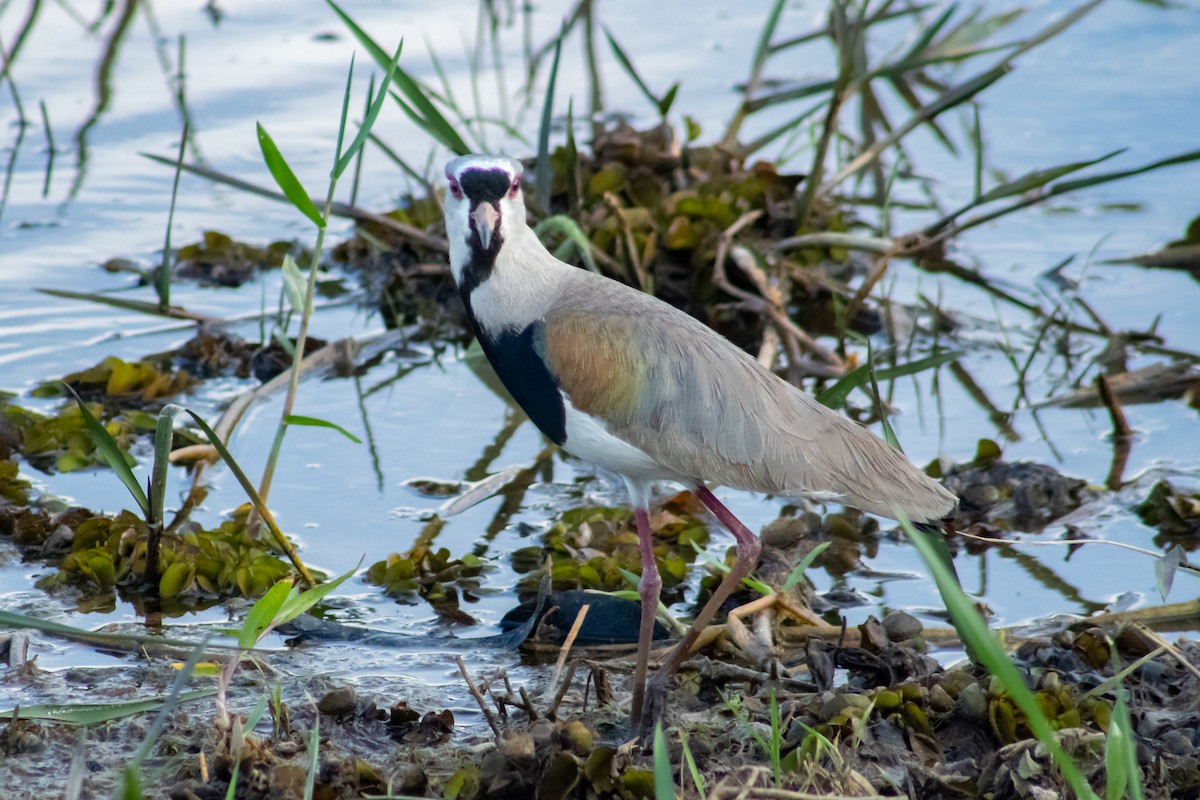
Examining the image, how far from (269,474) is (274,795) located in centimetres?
139

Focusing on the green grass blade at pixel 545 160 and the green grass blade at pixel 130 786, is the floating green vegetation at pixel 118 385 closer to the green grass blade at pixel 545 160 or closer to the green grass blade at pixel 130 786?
the green grass blade at pixel 545 160

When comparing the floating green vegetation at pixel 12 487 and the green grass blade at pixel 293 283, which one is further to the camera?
the floating green vegetation at pixel 12 487

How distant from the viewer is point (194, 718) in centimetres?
360

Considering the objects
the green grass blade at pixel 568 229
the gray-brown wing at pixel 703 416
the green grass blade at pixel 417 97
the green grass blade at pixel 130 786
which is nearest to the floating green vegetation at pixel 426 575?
the gray-brown wing at pixel 703 416

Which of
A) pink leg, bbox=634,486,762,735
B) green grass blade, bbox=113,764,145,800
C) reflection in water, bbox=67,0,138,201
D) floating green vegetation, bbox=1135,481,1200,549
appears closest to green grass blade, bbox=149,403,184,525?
pink leg, bbox=634,486,762,735

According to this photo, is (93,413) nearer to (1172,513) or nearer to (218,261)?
(218,261)

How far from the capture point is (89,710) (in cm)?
336

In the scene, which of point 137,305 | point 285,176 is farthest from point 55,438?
point 285,176

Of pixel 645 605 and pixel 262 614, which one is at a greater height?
pixel 262 614

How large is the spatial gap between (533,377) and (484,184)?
0.50 meters

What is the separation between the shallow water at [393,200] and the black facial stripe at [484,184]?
1.20 meters

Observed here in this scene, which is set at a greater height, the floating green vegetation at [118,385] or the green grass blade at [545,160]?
the green grass blade at [545,160]

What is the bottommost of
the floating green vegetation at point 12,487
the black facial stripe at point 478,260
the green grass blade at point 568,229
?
the floating green vegetation at point 12,487

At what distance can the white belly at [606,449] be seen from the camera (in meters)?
3.74
